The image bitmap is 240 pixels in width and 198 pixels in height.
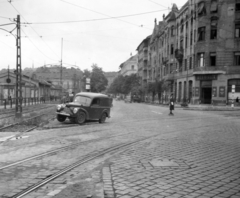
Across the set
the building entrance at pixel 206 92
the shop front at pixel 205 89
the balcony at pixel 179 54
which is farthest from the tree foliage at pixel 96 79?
the building entrance at pixel 206 92

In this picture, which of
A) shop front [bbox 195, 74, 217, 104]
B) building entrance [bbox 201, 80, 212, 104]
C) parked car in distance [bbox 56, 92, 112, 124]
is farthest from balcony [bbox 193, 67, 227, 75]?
parked car in distance [bbox 56, 92, 112, 124]

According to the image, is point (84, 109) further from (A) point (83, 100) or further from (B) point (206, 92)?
(B) point (206, 92)

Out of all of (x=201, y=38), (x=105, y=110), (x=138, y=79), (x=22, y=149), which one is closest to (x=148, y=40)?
(x=138, y=79)

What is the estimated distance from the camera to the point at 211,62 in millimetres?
41594

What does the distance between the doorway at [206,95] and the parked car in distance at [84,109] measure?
28.8 metres

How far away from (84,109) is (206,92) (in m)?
31.0

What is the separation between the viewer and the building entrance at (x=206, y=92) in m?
42.0

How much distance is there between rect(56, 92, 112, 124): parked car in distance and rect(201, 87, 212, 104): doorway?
28.8 m

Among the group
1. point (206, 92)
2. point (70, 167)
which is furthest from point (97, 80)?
point (70, 167)

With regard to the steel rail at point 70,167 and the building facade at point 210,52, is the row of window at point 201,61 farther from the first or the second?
the steel rail at point 70,167

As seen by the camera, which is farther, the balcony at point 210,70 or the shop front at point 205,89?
the shop front at point 205,89

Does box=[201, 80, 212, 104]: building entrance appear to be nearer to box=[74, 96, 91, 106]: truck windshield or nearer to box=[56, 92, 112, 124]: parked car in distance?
box=[56, 92, 112, 124]: parked car in distance

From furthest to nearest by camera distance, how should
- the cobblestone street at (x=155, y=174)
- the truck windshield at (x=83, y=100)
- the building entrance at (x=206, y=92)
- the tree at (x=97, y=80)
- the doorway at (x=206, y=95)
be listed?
the tree at (x=97, y=80) → the doorway at (x=206, y=95) → the building entrance at (x=206, y=92) → the truck windshield at (x=83, y=100) → the cobblestone street at (x=155, y=174)

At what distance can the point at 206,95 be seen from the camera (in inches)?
1676
